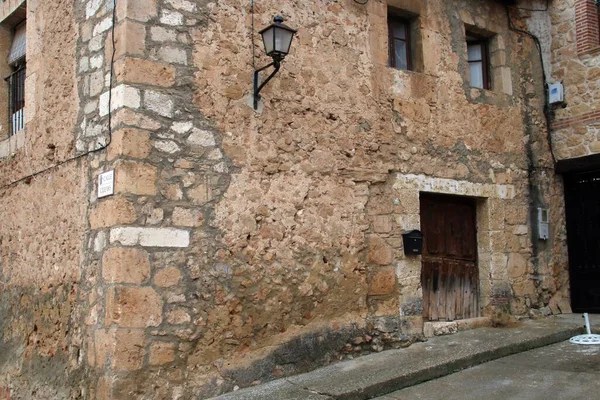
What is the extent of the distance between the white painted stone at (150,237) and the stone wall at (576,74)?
5.09 metres

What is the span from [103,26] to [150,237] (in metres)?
1.82

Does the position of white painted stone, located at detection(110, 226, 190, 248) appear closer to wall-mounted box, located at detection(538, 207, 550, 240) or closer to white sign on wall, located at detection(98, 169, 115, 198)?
white sign on wall, located at detection(98, 169, 115, 198)

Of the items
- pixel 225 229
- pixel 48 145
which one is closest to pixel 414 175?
pixel 225 229

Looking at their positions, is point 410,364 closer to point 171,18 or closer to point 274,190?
point 274,190

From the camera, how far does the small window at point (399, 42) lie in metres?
6.82

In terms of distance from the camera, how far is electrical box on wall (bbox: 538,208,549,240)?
754 cm

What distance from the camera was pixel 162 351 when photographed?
4.79 m

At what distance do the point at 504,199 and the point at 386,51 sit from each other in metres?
2.26

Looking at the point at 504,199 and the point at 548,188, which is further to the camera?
the point at 548,188

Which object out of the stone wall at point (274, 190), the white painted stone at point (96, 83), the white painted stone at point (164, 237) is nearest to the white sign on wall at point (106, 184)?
the stone wall at point (274, 190)

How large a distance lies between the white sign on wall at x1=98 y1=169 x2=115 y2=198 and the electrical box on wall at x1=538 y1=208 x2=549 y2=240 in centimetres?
508

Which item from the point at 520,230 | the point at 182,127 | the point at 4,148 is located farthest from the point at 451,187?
the point at 4,148

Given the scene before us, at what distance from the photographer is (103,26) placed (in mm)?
5223

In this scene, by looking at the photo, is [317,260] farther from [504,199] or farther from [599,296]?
[599,296]
